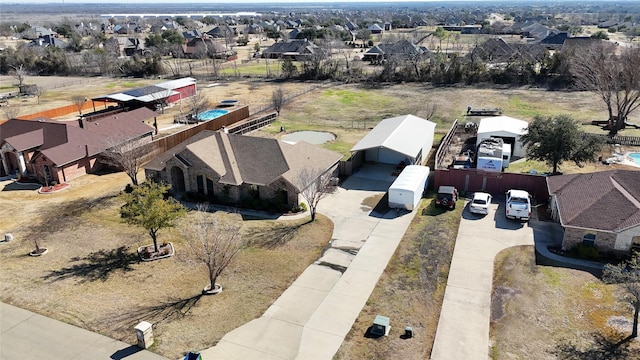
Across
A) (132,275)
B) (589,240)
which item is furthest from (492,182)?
(132,275)

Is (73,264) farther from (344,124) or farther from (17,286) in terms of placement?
(344,124)

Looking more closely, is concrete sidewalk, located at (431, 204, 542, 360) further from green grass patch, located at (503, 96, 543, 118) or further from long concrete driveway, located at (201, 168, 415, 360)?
green grass patch, located at (503, 96, 543, 118)

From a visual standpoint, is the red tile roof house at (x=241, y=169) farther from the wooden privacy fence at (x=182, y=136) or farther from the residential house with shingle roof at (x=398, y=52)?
the residential house with shingle roof at (x=398, y=52)

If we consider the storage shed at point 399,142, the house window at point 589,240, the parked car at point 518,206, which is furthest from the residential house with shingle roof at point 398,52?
the house window at point 589,240

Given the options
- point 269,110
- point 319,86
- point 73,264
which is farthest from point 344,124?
point 73,264

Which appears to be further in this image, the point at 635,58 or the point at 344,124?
the point at 344,124

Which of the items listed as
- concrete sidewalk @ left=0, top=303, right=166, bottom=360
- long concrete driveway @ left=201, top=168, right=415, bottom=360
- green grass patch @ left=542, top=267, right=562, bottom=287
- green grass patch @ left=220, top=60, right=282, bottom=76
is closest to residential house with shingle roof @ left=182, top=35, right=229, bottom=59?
green grass patch @ left=220, top=60, right=282, bottom=76
